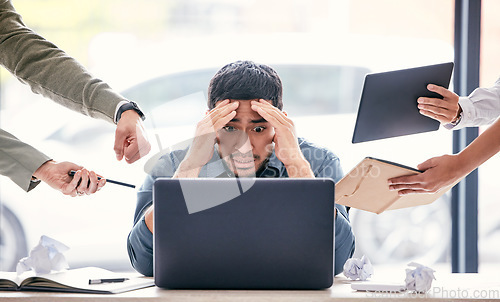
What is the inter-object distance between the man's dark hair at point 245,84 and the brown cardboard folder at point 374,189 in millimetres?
565

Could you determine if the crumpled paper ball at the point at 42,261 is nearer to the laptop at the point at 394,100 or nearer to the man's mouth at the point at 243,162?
the man's mouth at the point at 243,162

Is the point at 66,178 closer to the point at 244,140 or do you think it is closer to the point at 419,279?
the point at 244,140

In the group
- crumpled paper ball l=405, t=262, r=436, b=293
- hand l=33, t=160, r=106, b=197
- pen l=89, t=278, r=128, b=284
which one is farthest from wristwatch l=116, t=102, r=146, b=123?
crumpled paper ball l=405, t=262, r=436, b=293

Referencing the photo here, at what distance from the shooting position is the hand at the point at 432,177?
3.94ft

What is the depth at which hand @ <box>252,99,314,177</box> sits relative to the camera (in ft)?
5.32

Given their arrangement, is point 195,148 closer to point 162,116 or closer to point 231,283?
point 162,116

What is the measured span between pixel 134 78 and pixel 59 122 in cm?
46

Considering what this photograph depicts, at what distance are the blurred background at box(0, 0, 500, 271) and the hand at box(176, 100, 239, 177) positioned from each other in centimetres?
146

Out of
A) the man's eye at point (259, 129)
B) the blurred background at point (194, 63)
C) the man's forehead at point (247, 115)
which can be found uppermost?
the blurred background at point (194, 63)

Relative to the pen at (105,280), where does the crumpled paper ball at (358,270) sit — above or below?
above

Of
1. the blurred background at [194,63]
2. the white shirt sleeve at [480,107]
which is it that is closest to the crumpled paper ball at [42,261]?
the white shirt sleeve at [480,107]

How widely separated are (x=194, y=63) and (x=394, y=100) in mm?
1758

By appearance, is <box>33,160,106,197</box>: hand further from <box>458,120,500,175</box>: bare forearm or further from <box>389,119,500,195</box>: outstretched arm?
<box>458,120,500,175</box>: bare forearm

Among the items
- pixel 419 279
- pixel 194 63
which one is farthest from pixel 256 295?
pixel 194 63
